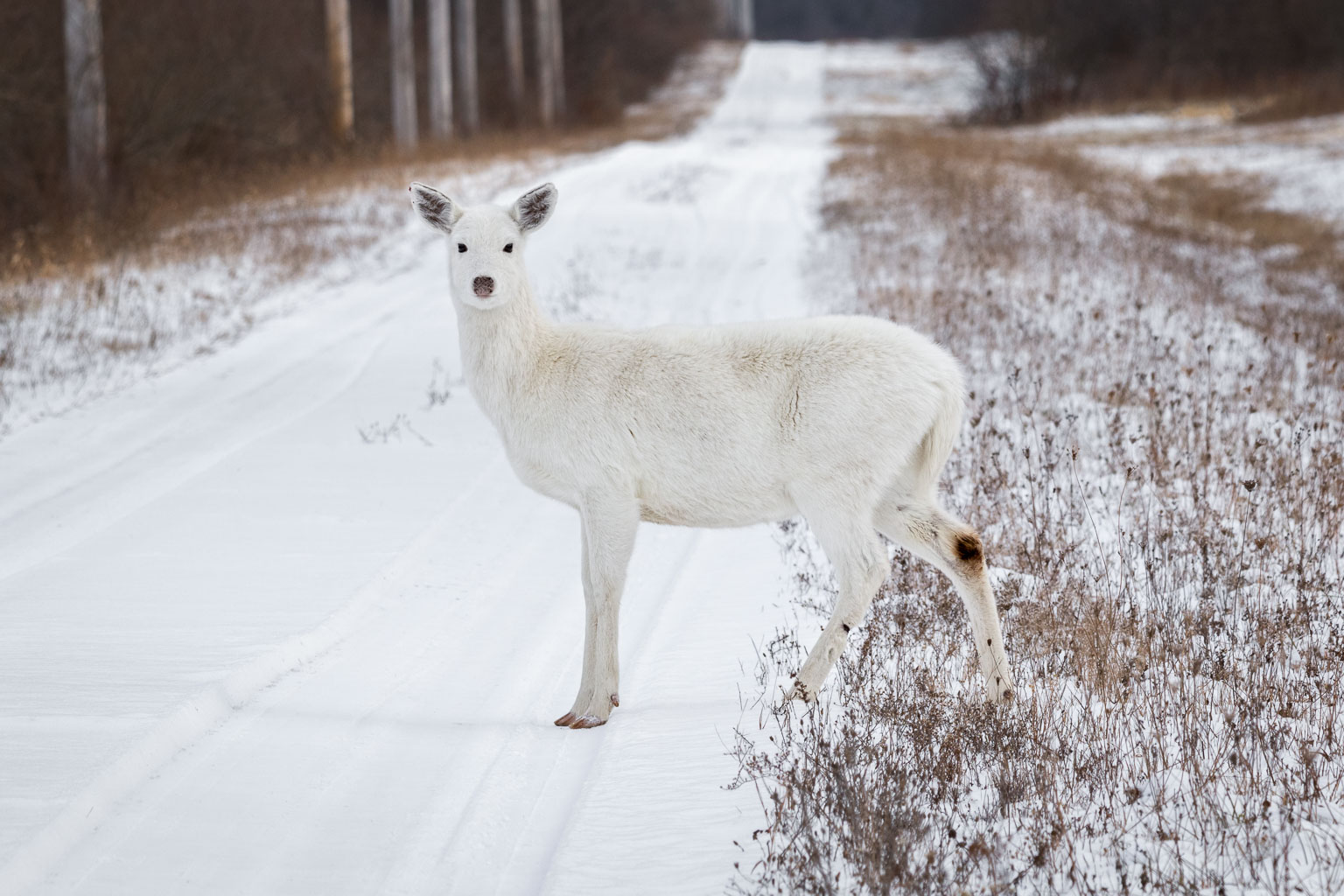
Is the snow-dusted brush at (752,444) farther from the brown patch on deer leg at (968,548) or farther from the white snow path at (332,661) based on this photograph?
the white snow path at (332,661)

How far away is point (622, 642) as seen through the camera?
5957 mm

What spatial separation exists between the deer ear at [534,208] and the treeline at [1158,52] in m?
47.3

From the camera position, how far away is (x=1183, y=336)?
11984 millimetres

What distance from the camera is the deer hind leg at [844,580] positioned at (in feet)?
16.5

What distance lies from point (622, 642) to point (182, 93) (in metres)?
18.7

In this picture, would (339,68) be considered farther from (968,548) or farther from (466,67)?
(968,548)

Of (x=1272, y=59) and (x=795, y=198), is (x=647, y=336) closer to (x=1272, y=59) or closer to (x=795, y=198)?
(x=795, y=198)

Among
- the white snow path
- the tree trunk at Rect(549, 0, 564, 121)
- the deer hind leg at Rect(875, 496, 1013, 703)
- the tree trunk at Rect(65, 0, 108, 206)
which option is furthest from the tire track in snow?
the tree trunk at Rect(549, 0, 564, 121)

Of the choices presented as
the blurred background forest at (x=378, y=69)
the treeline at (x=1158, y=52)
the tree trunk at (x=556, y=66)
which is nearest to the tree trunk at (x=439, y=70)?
the blurred background forest at (x=378, y=69)

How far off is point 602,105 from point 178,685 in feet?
141

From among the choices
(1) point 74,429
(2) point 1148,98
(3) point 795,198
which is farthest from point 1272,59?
(1) point 74,429

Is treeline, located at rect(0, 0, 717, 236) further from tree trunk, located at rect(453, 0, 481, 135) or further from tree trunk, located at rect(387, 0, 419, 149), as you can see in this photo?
tree trunk, located at rect(453, 0, 481, 135)

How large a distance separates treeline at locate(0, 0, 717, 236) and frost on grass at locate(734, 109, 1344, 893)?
13400 millimetres

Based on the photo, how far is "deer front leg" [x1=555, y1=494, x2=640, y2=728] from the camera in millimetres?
5074
